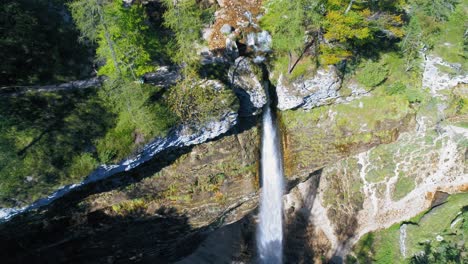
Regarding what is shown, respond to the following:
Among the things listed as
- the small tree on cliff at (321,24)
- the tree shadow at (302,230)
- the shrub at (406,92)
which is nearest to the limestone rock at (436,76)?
the shrub at (406,92)

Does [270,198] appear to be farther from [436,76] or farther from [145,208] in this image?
[436,76]

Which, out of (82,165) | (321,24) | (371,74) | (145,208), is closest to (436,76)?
(371,74)

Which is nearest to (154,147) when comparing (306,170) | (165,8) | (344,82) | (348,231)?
(165,8)

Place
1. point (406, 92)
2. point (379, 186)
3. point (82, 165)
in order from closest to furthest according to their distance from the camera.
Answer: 1. point (82, 165)
2. point (406, 92)
3. point (379, 186)

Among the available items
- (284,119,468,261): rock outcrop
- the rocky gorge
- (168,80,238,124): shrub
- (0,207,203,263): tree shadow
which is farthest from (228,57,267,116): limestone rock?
(284,119,468,261): rock outcrop

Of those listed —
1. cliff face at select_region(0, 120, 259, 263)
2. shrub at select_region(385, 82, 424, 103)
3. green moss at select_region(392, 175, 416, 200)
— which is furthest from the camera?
green moss at select_region(392, 175, 416, 200)

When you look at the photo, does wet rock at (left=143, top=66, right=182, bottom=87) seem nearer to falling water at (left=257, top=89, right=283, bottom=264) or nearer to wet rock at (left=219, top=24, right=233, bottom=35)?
wet rock at (left=219, top=24, right=233, bottom=35)
